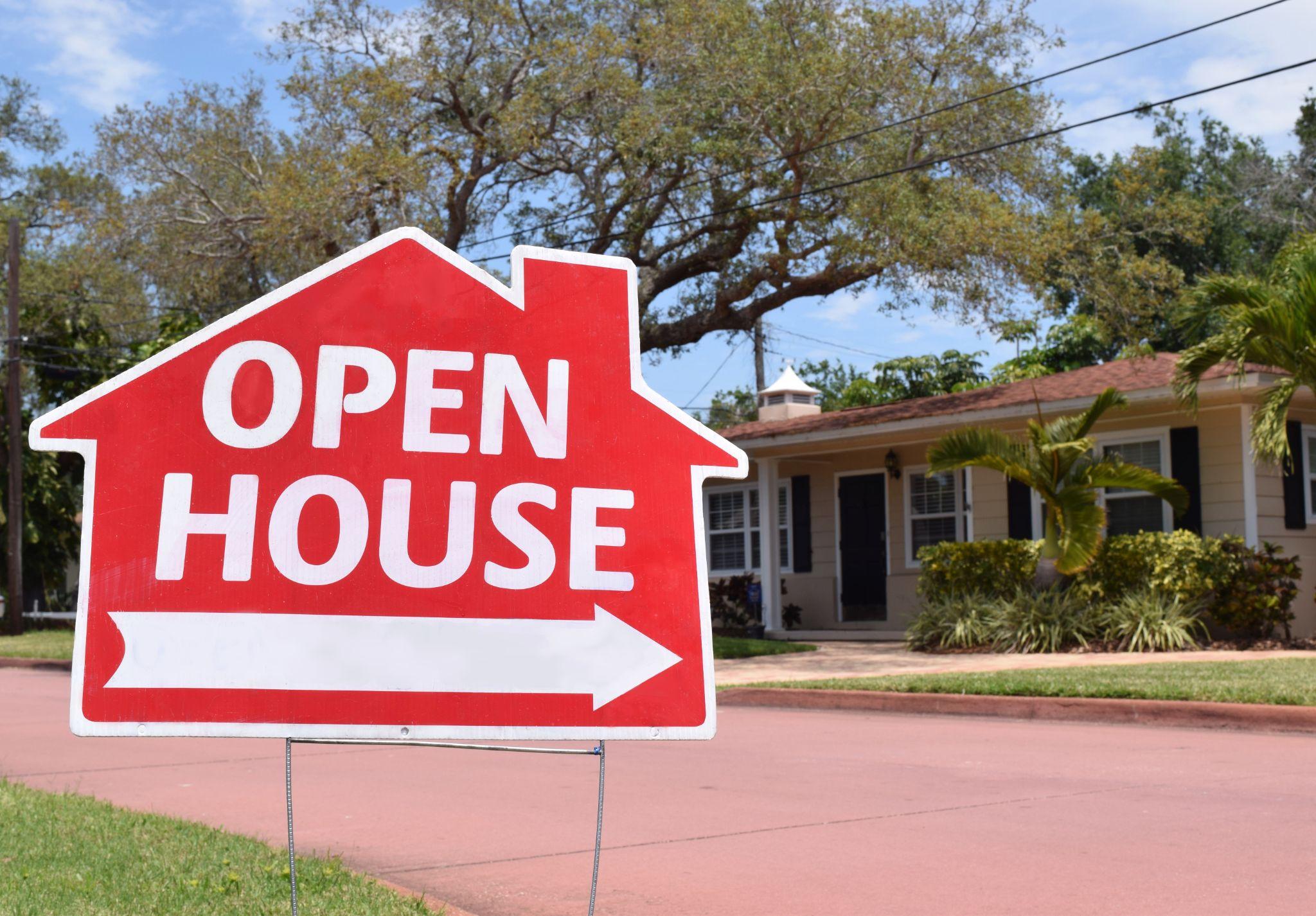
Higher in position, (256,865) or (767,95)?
(767,95)

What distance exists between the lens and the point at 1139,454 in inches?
763

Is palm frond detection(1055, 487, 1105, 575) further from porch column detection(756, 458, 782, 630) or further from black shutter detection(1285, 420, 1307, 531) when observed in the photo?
porch column detection(756, 458, 782, 630)

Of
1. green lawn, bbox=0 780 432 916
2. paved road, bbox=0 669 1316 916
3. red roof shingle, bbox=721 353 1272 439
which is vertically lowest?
paved road, bbox=0 669 1316 916

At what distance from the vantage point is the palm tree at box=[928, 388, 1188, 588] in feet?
57.1

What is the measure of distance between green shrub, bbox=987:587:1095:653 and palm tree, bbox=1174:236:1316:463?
9.62 ft

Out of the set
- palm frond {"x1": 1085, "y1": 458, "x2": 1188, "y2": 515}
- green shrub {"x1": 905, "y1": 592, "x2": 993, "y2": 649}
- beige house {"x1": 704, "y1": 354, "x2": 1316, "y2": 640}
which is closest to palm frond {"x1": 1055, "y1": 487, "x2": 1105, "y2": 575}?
palm frond {"x1": 1085, "y1": 458, "x2": 1188, "y2": 515}

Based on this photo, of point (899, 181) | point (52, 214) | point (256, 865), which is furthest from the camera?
point (52, 214)

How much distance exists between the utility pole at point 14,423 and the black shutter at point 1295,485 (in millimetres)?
22064

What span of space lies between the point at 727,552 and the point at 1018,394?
716cm

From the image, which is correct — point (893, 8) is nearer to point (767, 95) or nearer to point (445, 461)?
point (767, 95)

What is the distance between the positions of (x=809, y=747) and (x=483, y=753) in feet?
7.72

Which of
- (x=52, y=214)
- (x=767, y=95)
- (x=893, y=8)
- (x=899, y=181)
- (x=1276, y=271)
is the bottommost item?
(x=1276, y=271)

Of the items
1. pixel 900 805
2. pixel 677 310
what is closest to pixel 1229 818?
pixel 900 805

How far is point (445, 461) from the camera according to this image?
12.3ft
